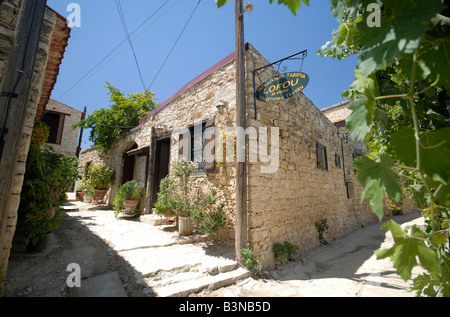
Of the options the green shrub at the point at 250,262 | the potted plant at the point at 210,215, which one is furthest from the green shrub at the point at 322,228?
the potted plant at the point at 210,215

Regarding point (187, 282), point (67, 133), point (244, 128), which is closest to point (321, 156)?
point (244, 128)

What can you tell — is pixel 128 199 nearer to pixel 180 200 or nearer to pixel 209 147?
pixel 180 200

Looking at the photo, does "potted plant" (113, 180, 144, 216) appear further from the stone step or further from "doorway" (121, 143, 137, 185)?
the stone step

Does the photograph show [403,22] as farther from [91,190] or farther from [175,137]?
[91,190]

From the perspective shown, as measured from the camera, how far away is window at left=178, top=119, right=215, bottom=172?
15.6 feet

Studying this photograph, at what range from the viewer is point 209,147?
4.69m

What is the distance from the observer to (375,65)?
0.54 metres

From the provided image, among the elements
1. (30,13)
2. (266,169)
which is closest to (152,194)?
(266,169)

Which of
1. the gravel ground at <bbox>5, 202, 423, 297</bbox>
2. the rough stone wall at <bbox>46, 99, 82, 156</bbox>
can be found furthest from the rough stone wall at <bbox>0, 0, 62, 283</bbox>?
the rough stone wall at <bbox>46, 99, 82, 156</bbox>

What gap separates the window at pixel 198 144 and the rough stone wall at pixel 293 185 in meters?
1.22

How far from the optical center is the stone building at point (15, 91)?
2.16m

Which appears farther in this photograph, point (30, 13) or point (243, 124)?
point (243, 124)

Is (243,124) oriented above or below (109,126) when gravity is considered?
below

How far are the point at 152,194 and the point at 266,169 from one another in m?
4.06
